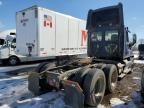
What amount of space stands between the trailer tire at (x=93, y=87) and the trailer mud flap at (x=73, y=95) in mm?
428

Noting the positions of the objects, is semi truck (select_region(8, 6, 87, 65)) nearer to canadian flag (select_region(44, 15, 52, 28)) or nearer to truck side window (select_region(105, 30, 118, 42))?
canadian flag (select_region(44, 15, 52, 28))

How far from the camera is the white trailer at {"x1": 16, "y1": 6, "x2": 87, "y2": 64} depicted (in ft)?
34.7

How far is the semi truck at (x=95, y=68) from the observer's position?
16.3 ft

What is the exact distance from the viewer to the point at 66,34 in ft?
41.1

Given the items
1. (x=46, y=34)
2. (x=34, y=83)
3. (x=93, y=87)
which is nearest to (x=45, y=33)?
(x=46, y=34)

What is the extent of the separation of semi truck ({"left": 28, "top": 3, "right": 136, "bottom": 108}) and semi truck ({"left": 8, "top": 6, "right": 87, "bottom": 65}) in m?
3.11

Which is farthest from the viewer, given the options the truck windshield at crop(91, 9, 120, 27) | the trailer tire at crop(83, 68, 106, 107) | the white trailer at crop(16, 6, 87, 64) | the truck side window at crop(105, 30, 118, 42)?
the white trailer at crop(16, 6, 87, 64)

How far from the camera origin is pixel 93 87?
5.06m

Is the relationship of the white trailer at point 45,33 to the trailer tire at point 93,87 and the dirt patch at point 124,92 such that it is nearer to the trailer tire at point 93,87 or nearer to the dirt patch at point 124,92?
the dirt patch at point 124,92

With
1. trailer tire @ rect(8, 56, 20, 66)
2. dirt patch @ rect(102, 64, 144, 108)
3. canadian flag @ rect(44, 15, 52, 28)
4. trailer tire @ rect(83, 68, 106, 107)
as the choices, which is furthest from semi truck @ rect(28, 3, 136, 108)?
trailer tire @ rect(8, 56, 20, 66)

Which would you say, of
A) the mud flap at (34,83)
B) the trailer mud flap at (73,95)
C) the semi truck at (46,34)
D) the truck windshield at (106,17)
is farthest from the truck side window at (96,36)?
the trailer mud flap at (73,95)

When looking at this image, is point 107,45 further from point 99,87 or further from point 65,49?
point 65,49

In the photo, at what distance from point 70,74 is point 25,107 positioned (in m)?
1.61

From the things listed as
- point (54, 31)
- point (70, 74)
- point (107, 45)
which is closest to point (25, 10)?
point (54, 31)
